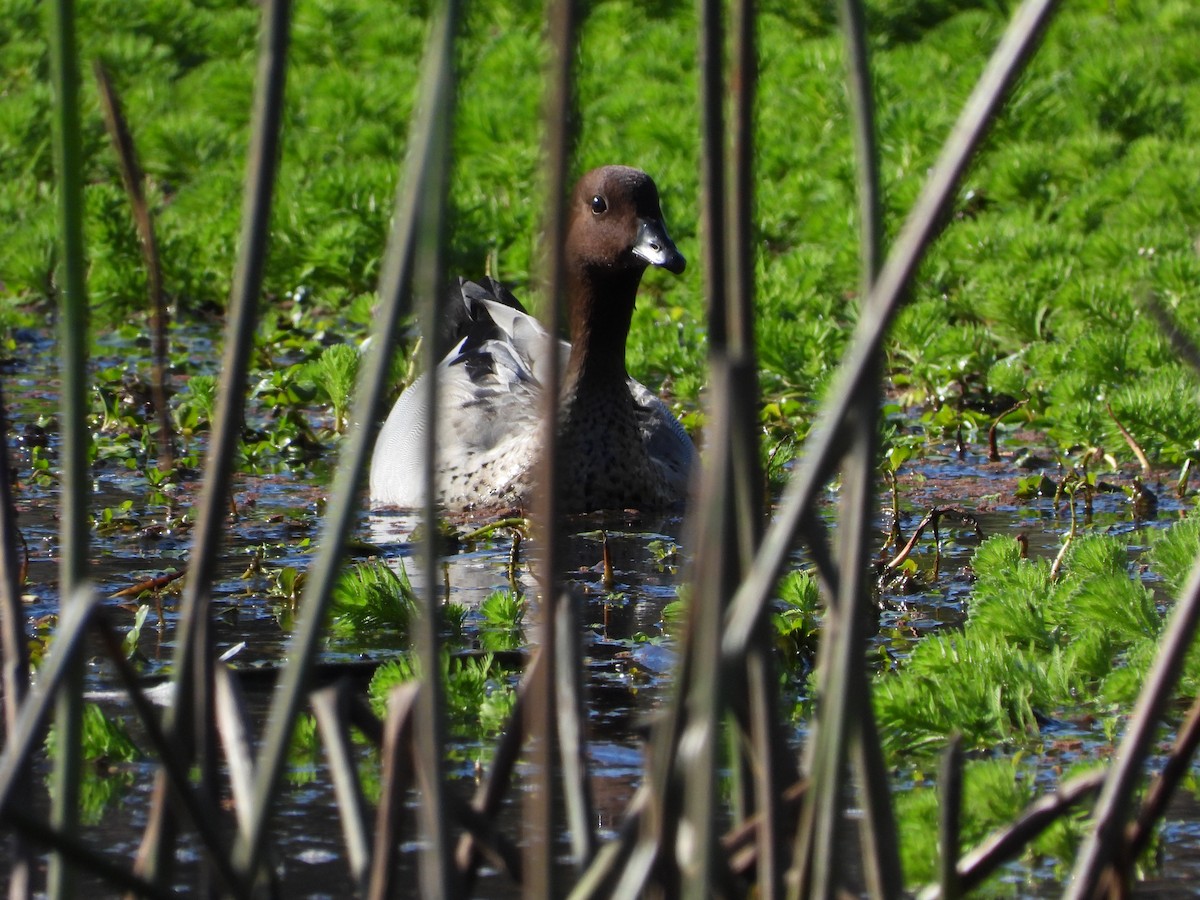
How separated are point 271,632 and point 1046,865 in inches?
76.5

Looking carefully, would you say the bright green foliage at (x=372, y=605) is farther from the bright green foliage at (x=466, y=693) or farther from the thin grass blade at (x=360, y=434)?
the thin grass blade at (x=360, y=434)

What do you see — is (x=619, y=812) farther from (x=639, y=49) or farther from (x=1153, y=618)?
(x=639, y=49)

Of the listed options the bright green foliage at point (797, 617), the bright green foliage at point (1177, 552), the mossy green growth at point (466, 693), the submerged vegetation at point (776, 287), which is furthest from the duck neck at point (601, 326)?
the mossy green growth at point (466, 693)

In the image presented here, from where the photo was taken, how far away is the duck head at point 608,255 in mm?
5848

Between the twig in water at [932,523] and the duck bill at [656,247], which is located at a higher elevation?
the duck bill at [656,247]

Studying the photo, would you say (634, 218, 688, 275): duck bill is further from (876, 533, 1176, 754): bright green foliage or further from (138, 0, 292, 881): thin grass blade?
(138, 0, 292, 881): thin grass blade

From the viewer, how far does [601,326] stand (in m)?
6.11

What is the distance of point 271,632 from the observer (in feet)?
14.2

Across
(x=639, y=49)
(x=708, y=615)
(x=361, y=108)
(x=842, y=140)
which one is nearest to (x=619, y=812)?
(x=708, y=615)

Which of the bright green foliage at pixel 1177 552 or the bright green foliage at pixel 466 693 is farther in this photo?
the bright green foliage at pixel 1177 552

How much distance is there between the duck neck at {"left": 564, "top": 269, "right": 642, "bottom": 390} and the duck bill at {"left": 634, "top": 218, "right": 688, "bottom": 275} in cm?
22

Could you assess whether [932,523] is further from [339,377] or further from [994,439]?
[339,377]

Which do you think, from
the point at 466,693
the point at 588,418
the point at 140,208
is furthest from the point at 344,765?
the point at 588,418

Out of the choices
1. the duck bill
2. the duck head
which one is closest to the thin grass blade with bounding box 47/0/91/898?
the duck bill
